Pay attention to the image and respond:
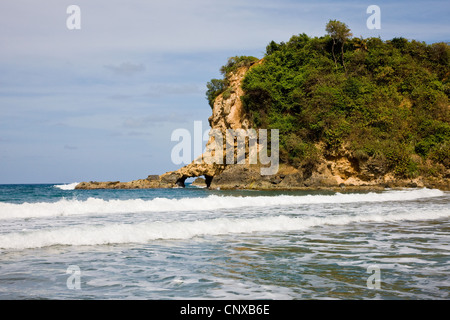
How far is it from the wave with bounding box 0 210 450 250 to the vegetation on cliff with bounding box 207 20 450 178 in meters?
27.2

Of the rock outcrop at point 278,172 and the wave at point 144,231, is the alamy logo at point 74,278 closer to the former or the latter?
the wave at point 144,231

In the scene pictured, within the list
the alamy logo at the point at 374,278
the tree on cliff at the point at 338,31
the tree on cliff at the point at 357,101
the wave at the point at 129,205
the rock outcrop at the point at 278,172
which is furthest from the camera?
the tree on cliff at the point at 338,31

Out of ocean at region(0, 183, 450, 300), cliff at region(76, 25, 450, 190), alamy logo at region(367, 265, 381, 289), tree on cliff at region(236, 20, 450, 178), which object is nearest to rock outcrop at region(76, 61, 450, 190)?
cliff at region(76, 25, 450, 190)

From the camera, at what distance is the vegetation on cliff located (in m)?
38.3

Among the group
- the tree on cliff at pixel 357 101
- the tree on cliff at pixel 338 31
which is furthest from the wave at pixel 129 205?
the tree on cliff at pixel 338 31

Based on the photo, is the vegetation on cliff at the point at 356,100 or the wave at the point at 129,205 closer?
the wave at the point at 129,205

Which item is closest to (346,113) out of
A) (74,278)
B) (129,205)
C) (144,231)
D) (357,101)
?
(357,101)

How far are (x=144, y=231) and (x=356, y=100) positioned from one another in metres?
35.7

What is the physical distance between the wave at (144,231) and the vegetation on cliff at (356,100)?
89.3ft

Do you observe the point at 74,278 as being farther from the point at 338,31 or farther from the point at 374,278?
the point at 338,31

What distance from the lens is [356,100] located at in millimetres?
40750

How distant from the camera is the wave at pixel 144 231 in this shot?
8.64 metres
